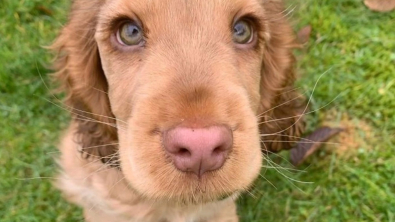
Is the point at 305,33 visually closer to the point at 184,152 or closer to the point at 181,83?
the point at 181,83

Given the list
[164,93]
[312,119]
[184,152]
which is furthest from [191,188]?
[312,119]

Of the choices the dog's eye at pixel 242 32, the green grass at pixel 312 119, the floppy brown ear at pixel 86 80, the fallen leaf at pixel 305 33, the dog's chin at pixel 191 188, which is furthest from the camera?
the fallen leaf at pixel 305 33

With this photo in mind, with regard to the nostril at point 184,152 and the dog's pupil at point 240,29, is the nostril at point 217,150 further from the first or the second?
the dog's pupil at point 240,29

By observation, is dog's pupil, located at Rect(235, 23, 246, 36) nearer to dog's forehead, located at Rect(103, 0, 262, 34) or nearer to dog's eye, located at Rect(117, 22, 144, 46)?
dog's forehead, located at Rect(103, 0, 262, 34)

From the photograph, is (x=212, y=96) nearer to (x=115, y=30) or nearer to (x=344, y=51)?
(x=115, y=30)

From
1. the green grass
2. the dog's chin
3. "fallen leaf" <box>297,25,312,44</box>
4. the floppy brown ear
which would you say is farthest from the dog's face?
"fallen leaf" <box>297,25,312,44</box>

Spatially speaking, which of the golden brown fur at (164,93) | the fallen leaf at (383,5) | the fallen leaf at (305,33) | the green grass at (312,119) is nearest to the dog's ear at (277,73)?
the golden brown fur at (164,93)
